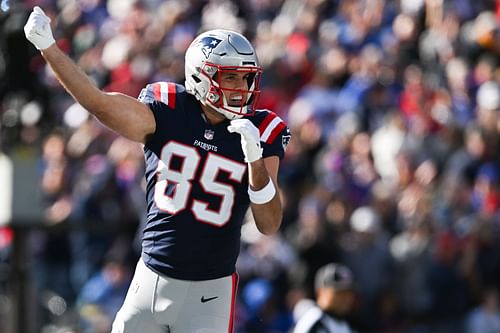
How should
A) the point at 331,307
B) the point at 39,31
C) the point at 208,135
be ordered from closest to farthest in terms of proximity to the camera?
the point at 39,31 < the point at 208,135 < the point at 331,307

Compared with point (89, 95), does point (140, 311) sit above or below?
below

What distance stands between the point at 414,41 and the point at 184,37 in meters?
2.79

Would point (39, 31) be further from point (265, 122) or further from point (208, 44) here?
point (265, 122)

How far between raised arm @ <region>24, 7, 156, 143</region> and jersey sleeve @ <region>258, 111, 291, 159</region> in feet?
1.72

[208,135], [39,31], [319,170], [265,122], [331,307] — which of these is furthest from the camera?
[319,170]

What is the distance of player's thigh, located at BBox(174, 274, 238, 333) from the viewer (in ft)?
18.2

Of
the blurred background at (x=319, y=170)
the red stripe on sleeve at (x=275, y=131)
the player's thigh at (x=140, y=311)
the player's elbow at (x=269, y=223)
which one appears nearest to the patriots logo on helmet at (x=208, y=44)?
the red stripe on sleeve at (x=275, y=131)

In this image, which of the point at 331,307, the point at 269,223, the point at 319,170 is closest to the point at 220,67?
Result: the point at 269,223

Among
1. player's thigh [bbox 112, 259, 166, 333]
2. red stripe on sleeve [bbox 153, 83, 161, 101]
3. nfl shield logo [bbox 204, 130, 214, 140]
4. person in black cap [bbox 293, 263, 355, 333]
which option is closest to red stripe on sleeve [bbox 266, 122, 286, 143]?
nfl shield logo [bbox 204, 130, 214, 140]

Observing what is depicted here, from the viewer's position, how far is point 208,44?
18.8 ft

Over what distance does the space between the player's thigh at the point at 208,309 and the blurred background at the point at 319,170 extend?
3797mm

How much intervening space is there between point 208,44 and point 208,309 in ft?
4.03

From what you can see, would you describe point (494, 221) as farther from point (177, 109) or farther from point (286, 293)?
point (177, 109)

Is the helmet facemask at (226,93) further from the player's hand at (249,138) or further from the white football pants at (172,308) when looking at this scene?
the white football pants at (172,308)
